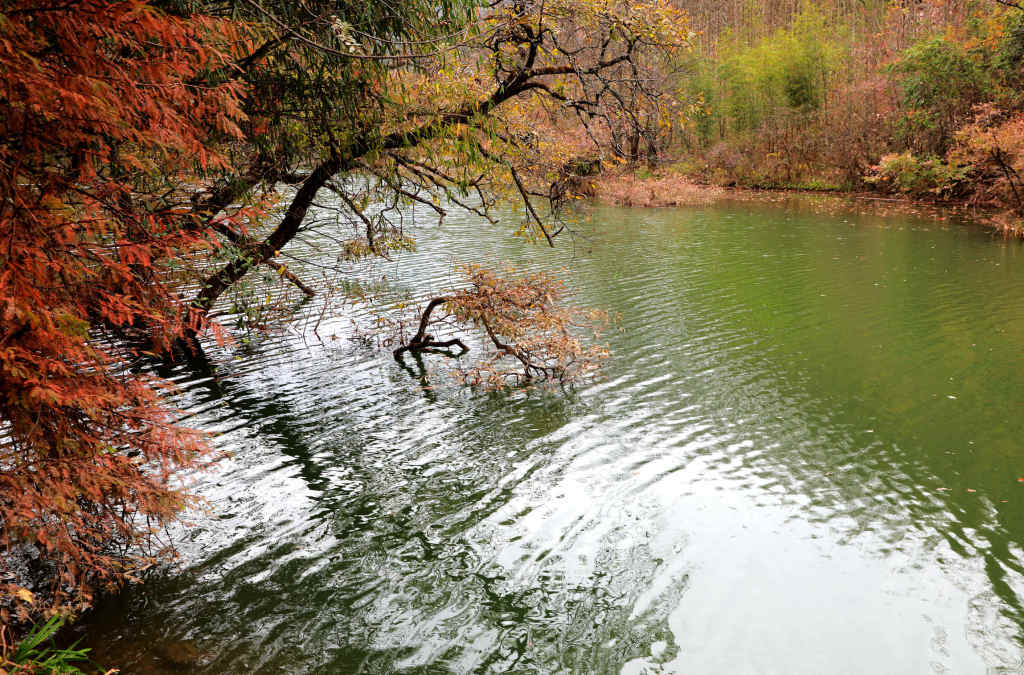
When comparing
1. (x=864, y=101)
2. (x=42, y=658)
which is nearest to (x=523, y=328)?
(x=42, y=658)

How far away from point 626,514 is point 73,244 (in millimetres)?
5241

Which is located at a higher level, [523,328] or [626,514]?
[523,328]

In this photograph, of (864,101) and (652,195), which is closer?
(652,195)

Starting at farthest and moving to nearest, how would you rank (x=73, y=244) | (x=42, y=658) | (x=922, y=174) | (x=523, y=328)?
(x=922, y=174) < (x=523, y=328) < (x=42, y=658) < (x=73, y=244)

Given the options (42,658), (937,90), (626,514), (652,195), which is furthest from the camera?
(652,195)

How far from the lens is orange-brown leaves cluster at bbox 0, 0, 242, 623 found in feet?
12.8

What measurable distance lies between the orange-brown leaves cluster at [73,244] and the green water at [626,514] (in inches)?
56.5

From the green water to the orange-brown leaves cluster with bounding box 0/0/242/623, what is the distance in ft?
4.71

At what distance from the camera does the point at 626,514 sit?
22.5ft

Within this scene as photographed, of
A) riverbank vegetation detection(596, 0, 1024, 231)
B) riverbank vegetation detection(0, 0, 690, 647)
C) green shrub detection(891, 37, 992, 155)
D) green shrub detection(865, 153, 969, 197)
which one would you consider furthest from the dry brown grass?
riverbank vegetation detection(0, 0, 690, 647)

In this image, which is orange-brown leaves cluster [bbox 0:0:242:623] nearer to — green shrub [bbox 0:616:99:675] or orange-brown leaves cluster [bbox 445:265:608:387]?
green shrub [bbox 0:616:99:675]

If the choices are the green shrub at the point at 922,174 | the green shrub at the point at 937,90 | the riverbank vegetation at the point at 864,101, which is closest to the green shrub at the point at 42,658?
the riverbank vegetation at the point at 864,101

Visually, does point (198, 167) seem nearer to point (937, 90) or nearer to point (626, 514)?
point (626, 514)

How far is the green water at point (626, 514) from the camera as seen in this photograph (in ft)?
16.8
